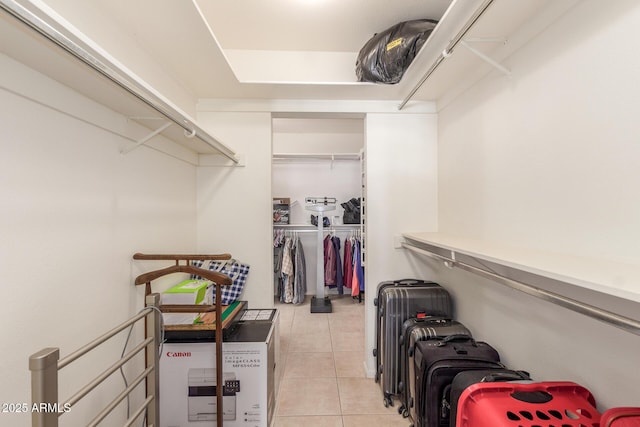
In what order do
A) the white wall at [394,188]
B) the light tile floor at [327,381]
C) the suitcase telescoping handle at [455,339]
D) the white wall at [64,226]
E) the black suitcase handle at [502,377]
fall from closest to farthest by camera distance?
the white wall at [64,226] → the black suitcase handle at [502,377] → the suitcase telescoping handle at [455,339] → the light tile floor at [327,381] → the white wall at [394,188]

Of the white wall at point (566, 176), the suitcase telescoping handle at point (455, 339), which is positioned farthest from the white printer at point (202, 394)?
the white wall at point (566, 176)

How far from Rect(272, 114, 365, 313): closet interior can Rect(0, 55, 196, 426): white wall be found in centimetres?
237

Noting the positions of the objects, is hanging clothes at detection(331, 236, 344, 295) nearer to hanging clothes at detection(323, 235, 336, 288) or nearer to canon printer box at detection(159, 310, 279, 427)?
hanging clothes at detection(323, 235, 336, 288)

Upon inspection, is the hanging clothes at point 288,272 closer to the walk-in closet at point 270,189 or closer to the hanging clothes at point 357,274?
the hanging clothes at point 357,274

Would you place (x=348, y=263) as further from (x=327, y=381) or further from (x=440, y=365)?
(x=440, y=365)

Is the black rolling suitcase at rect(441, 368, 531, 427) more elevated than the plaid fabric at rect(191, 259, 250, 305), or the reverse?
the plaid fabric at rect(191, 259, 250, 305)

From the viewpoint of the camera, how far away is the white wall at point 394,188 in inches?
80.0

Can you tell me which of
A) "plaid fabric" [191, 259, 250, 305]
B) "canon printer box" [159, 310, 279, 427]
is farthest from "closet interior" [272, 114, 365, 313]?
"canon printer box" [159, 310, 279, 427]

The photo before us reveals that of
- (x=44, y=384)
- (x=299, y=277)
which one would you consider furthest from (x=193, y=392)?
(x=299, y=277)

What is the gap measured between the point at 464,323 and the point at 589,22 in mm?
1648

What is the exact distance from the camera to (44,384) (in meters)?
0.58

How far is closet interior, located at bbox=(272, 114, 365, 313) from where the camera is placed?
3.64m

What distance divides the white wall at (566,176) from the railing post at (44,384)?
5.35ft

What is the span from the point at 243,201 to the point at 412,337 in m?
1.55
